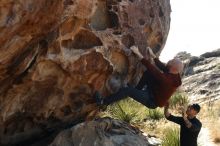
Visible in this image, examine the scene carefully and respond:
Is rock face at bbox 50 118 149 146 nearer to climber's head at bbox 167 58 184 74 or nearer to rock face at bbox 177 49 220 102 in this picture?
climber's head at bbox 167 58 184 74

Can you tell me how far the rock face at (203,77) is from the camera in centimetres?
1655

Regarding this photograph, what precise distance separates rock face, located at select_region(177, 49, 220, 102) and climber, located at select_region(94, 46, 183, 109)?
27.9 ft

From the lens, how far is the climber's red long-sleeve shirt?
24.4 feet

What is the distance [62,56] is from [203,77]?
12662 mm

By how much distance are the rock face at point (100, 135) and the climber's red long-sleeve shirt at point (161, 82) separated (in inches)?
30.7

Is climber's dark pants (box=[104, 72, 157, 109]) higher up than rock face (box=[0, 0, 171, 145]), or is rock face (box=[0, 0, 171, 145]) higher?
rock face (box=[0, 0, 171, 145])

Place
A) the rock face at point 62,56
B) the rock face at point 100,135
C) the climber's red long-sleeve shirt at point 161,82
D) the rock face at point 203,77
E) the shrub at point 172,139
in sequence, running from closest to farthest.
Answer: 1. the rock face at point 62,56
2. the rock face at point 100,135
3. the climber's red long-sleeve shirt at point 161,82
4. the shrub at point 172,139
5. the rock face at point 203,77

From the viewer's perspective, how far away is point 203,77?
60.7 ft

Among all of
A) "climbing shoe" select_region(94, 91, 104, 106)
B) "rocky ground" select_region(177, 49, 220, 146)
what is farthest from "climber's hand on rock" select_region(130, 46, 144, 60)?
"rocky ground" select_region(177, 49, 220, 146)

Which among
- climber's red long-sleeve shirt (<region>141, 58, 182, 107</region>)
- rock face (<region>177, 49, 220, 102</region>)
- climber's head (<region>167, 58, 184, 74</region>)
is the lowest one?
rock face (<region>177, 49, 220, 102</region>)

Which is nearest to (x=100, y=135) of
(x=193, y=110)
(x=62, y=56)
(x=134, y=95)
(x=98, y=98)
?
(x=98, y=98)

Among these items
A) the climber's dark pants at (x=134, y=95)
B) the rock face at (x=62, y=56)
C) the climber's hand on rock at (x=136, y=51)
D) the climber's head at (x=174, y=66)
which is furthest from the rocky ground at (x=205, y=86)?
the rock face at (x=62, y=56)

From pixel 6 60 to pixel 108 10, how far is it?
2.25 m

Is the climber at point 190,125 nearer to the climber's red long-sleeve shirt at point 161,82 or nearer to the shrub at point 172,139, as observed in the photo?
the climber's red long-sleeve shirt at point 161,82
